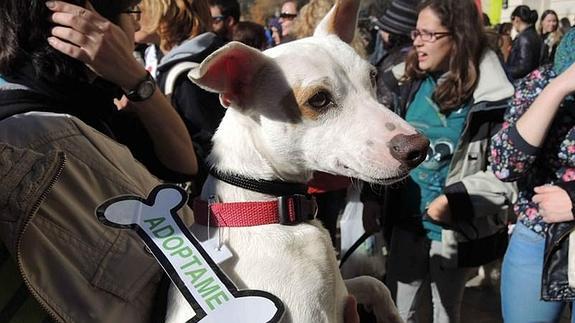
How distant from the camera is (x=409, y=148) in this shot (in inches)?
54.8

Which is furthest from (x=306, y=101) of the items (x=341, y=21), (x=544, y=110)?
(x=544, y=110)

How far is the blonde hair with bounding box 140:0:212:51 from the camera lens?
2998 mm

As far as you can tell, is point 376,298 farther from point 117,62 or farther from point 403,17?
point 403,17

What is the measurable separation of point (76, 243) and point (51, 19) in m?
0.65

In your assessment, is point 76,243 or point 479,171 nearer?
point 76,243

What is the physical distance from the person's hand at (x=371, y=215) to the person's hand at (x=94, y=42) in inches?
60.8

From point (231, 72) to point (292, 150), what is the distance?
0.28m

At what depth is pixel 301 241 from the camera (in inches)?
59.1

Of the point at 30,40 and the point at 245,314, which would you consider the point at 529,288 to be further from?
the point at 30,40

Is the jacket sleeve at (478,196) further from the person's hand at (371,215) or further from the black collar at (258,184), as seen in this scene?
Answer: the black collar at (258,184)

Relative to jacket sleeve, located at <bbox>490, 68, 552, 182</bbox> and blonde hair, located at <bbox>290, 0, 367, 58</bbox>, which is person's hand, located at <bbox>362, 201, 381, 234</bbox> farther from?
blonde hair, located at <bbox>290, 0, 367, 58</bbox>

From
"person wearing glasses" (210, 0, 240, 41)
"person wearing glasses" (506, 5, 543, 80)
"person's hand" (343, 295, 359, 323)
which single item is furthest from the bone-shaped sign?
"person wearing glasses" (506, 5, 543, 80)

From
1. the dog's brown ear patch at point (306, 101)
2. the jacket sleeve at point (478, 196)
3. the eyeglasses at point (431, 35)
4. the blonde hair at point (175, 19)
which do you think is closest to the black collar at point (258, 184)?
the dog's brown ear patch at point (306, 101)

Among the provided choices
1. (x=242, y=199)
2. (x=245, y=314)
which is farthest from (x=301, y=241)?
(x=245, y=314)
